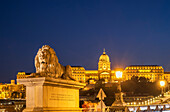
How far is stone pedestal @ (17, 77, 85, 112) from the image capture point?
17.0 m

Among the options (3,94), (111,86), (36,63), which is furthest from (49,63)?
→ (3,94)

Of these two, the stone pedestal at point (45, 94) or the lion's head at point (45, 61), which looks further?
the lion's head at point (45, 61)

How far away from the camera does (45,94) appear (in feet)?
56.0

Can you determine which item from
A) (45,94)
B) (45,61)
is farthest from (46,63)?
(45,94)

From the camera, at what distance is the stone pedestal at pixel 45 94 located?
1698 cm

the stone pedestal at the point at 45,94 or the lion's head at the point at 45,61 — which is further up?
the lion's head at the point at 45,61

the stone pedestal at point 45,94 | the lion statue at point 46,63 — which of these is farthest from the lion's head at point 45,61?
the stone pedestal at point 45,94

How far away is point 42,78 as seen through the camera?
665 inches

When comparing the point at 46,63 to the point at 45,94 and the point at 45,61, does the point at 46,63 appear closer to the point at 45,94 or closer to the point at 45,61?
the point at 45,61

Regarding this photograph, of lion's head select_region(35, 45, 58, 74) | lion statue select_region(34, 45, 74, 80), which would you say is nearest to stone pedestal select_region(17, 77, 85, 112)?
lion statue select_region(34, 45, 74, 80)

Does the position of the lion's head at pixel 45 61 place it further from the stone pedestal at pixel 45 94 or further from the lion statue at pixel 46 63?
the stone pedestal at pixel 45 94

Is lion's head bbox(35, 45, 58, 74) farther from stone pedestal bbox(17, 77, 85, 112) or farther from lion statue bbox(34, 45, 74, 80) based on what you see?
stone pedestal bbox(17, 77, 85, 112)

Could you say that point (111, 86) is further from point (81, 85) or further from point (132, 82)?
point (81, 85)

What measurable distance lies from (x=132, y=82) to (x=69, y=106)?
471 feet
